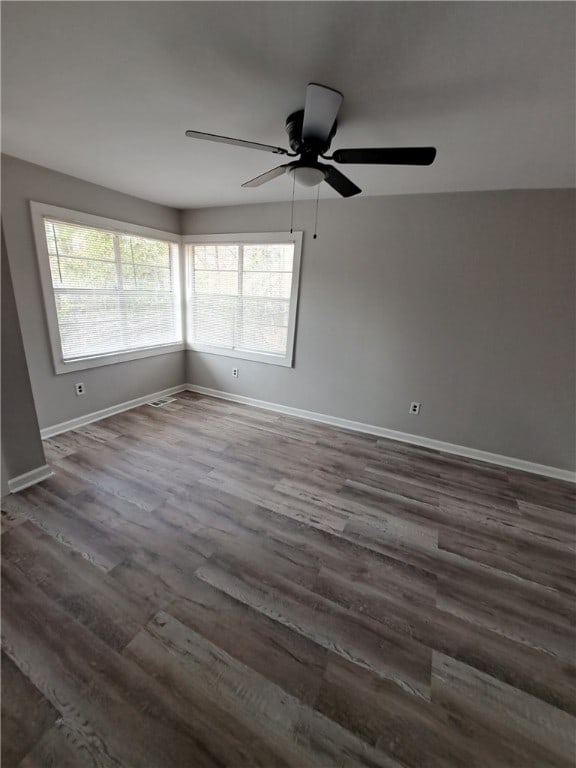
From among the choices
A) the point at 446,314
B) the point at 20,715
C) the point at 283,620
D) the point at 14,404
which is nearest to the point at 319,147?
the point at 446,314

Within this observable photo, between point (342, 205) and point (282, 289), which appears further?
point (282, 289)

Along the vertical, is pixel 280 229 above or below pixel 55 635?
above

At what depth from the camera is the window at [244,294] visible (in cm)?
362

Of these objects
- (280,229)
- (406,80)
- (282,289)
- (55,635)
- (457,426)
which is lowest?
(55,635)

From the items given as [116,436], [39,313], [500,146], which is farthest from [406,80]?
[116,436]

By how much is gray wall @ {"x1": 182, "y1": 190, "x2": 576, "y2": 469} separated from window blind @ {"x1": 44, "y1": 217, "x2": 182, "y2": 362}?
1.18 meters

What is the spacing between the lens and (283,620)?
1465 mm

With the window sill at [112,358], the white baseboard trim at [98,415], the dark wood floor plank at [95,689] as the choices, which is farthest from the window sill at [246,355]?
the dark wood floor plank at [95,689]

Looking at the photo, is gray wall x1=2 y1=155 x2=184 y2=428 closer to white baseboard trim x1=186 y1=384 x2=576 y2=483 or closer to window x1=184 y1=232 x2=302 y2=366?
window x1=184 y1=232 x2=302 y2=366

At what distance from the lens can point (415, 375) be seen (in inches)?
125

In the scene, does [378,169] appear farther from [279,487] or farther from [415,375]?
[279,487]

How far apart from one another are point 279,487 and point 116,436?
1842 millimetres

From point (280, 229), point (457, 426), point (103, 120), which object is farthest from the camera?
point (280, 229)

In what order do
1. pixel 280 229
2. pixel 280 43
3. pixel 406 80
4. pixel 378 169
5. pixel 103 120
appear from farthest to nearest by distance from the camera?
pixel 280 229 → pixel 378 169 → pixel 103 120 → pixel 406 80 → pixel 280 43
